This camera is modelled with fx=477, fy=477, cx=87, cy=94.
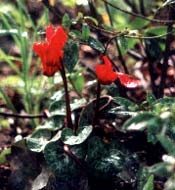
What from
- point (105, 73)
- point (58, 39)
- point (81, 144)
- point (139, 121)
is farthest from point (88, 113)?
point (139, 121)

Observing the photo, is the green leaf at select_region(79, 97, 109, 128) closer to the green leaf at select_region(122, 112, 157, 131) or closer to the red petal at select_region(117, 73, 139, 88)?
the red petal at select_region(117, 73, 139, 88)

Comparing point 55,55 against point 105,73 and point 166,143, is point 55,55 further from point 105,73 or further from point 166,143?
point 166,143

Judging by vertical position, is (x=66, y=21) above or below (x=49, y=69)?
above

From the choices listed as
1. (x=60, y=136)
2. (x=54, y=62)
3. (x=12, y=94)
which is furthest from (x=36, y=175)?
(x=12, y=94)

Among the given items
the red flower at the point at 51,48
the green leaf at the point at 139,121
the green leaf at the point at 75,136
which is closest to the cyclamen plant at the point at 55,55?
the red flower at the point at 51,48

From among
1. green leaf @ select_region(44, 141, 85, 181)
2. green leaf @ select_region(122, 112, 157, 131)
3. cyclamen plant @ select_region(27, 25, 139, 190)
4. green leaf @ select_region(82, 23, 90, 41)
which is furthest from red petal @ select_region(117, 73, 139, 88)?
green leaf @ select_region(122, 112, 157, 131)

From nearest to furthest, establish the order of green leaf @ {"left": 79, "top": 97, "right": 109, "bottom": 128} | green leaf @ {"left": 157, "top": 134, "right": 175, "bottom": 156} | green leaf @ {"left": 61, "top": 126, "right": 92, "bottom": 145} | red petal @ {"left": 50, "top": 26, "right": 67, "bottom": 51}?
1. green leaf @ {"left": 157, "top": 134, "right": 175, "bottom": 156}
2. red petal @ {"left": 50, "top": 26, "right": 67, "bottom": 51}
3. green leaf @ {"left": 61, "top": 126, "right": 92, "bottom": 145}
4. green leaf @ {"left": 79, "top": 97, "right": 109, "bottom": 128}

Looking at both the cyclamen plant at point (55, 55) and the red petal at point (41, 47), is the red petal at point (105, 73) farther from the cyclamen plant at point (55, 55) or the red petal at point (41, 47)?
the red petal at point (41, 47)
